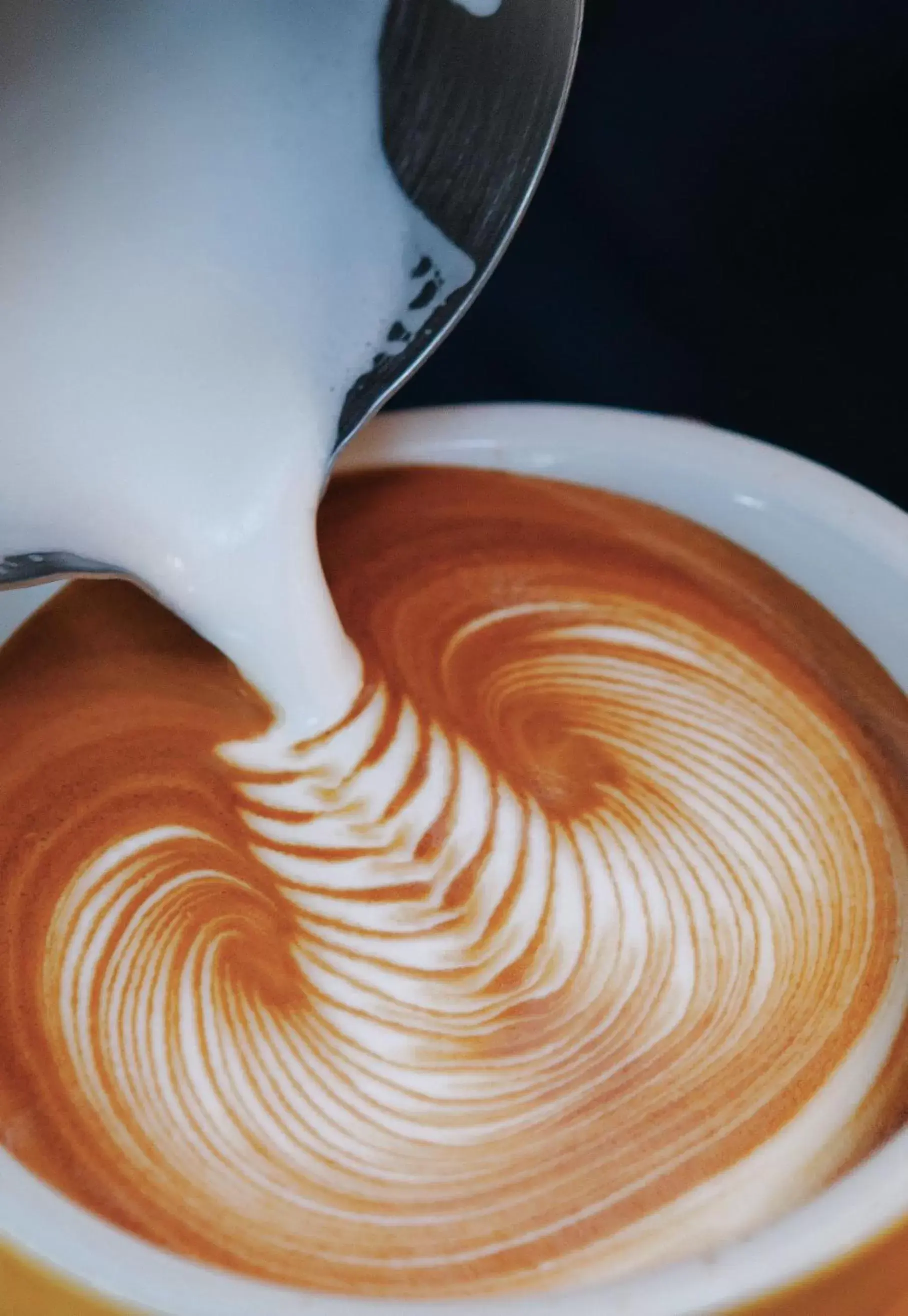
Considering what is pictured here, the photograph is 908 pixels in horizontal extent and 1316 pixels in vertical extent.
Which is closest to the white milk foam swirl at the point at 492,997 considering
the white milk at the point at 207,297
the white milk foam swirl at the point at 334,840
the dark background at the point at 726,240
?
the white milk foam swirl at the point at 334,840

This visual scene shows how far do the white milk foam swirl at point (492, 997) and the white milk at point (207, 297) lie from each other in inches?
4.3

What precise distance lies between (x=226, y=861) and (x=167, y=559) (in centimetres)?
18

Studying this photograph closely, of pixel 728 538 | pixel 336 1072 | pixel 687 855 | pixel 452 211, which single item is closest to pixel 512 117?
pixel 452 211

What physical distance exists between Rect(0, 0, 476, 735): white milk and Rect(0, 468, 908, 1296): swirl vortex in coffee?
81mm

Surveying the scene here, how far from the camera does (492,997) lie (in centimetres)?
66

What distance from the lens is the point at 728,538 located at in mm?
885

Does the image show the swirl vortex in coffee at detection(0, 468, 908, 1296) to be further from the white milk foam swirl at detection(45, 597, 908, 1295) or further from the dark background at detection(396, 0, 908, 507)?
the dark background at detection(396, 0, 908, 507)

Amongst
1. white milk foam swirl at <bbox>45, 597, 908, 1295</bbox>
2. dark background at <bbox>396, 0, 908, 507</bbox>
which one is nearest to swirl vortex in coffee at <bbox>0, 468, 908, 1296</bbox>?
white milk foam swirl at <bbox>45, 597, 908, 1295</bbox>

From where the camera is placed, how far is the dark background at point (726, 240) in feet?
3.54

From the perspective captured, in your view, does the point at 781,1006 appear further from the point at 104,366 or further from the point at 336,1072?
the point at 104,366

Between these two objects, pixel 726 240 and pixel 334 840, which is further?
pixel 726 240

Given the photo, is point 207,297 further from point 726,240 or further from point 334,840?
point 726,240

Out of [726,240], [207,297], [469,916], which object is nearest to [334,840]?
[469,916]

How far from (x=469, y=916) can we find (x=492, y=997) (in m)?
0.05
